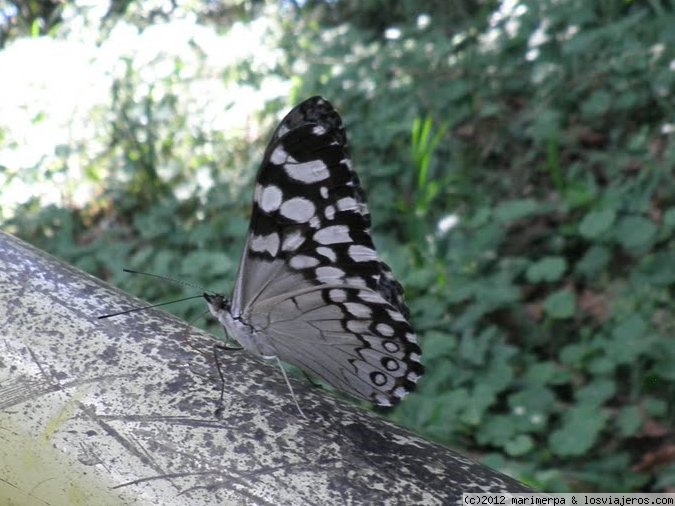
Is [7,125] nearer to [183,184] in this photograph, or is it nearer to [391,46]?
[183,184]

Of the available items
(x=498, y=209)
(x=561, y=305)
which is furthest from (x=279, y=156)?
(x=498, y=209)

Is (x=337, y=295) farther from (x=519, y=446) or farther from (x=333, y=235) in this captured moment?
(x=519, y=446)

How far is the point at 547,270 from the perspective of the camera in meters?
3.16

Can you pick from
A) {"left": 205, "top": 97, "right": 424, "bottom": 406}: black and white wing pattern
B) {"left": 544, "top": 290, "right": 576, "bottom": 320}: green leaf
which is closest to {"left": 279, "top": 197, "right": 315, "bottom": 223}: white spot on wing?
{"left": 205, "top": 97, "right": 424, "bottom": 406}: black and white wing pattern

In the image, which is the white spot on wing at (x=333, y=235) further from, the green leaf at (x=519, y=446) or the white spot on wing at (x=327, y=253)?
the green leaf at (x=519, y=446)

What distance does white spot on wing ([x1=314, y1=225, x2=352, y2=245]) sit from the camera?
131 cm

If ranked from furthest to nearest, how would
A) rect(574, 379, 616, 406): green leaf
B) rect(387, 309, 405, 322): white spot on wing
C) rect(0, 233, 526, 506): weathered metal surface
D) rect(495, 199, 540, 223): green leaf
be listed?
rect(495, 199, 540, 223): green leaf, rect(574, 379, 616, 406): green leaf, rect(387, 309, 405, 322): white spot on wing, rect(0, 233, 526, 506): weathered metal surface

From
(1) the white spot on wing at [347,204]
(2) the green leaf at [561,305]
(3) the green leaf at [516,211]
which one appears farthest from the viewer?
(3) the green leaf at [516,211]

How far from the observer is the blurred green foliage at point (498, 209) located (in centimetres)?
273

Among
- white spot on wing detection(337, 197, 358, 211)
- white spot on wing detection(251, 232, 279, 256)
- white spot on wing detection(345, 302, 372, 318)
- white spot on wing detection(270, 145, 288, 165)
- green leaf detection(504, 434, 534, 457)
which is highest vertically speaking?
green leaf detection(504, 434, 534, 457)

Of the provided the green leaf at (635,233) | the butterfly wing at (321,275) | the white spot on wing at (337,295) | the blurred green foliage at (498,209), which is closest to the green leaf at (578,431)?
the blurred green foliage at (498,209)

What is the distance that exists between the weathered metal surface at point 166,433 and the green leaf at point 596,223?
2.20m

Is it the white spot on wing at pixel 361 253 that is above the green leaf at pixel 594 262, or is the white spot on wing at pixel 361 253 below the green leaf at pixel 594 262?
below

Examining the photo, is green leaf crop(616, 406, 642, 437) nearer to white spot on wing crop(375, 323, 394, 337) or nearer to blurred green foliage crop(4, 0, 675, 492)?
blurred green foliage crop(4, 0, 675, 492)
